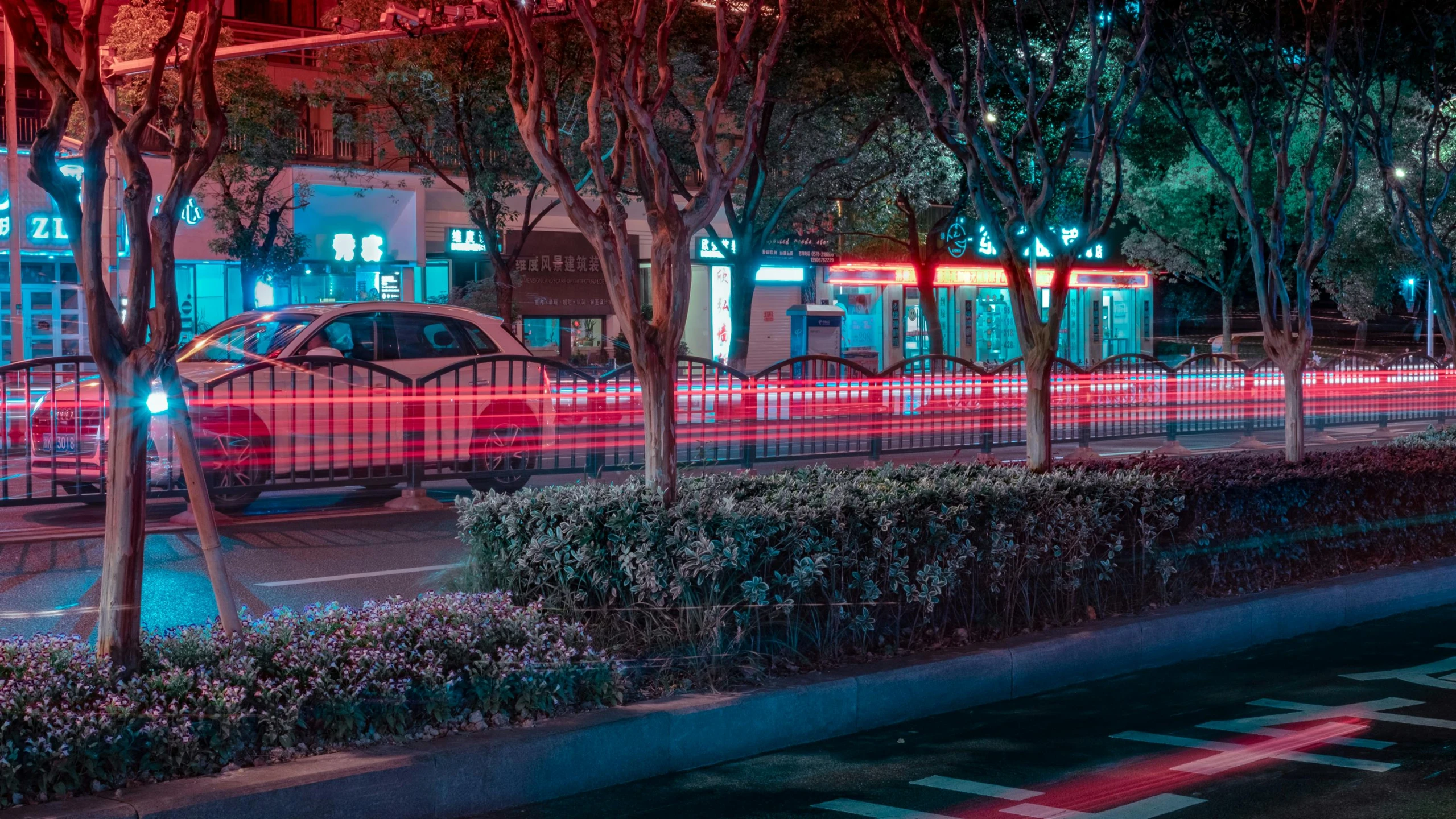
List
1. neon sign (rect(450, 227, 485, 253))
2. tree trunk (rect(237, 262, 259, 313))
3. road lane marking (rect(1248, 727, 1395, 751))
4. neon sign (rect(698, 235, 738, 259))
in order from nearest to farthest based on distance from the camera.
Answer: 1. road lane marking (rect(1248, 727, 1395, 751))
2. tree trunk (rect(237, 262, 259, 313))
3. neon sign (rect(450, 227, 485, 253))
4. neon sign (rect(698, 235, 738, 259))

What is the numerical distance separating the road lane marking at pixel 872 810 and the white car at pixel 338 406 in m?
8.63

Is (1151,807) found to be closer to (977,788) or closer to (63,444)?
(977,788)

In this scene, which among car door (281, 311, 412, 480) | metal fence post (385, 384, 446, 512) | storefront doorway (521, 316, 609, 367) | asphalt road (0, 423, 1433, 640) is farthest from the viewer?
storefront doorway (521, 316, 609, 367)

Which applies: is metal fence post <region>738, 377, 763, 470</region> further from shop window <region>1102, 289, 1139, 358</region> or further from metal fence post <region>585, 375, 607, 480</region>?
shop window <region>1102, 289, 1139, 358</region>

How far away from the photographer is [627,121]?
8328mm

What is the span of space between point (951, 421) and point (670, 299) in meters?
12.3

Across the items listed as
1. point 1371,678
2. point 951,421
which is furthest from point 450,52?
point 1371,678

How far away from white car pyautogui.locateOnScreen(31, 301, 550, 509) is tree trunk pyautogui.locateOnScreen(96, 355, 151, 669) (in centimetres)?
735

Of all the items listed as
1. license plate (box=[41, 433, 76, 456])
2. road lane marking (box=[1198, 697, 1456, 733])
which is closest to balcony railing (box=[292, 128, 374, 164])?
license plate (box=[41, 433, 76, 456])

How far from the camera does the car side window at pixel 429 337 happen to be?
15.4m

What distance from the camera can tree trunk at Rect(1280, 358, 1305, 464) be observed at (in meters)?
11.8

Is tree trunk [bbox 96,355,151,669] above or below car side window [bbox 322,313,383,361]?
below

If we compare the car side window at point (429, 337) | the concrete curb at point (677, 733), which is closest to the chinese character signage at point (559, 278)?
the car side window at point (429, 337)

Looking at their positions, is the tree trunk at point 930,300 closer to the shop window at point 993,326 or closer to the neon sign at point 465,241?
the shop window at point 993,326
